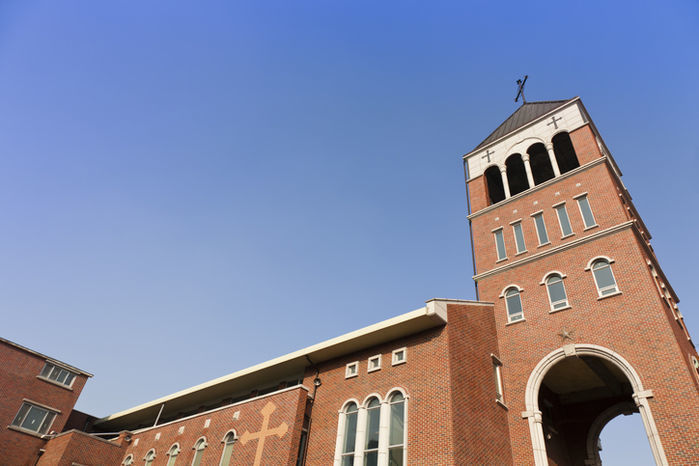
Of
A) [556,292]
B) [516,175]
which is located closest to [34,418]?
[556,292]

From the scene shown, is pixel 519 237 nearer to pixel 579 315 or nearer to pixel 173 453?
pixel 579 315

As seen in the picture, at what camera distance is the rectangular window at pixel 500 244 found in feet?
80.3

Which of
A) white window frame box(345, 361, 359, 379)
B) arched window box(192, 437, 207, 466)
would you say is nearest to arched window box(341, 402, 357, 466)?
white window frame box(345, 361, 359, 379)

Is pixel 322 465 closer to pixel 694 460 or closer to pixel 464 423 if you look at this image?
pixel 464 423

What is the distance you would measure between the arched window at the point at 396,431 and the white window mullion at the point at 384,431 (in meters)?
0.12

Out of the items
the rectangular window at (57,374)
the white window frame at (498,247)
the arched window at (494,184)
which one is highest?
the arched window at (494,184)

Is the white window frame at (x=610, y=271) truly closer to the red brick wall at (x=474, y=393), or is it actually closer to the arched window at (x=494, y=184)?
the red brick wall at (x=474, y=393)

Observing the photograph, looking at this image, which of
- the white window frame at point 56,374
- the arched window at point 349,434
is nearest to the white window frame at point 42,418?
the white window frame at point 56,374

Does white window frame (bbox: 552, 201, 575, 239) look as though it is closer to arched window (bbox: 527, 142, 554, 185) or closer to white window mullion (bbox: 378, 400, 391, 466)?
arched window (bbox: 527, 142, 554, 185)

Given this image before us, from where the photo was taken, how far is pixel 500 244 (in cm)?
2514

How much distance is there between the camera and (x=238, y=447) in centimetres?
2050

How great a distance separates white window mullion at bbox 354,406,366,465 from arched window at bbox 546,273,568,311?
10113 mm

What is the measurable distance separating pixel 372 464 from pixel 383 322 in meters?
5.65

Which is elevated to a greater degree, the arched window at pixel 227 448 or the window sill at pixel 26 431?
the window sill at pixel 26 431
